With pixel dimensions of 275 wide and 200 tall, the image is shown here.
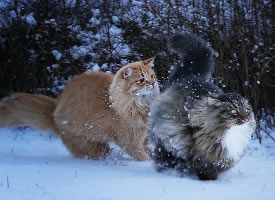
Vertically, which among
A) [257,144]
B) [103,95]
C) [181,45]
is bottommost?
[257,144]

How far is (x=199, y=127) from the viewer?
3.89m

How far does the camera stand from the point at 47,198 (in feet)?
10.5

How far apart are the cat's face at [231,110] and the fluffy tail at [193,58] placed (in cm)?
95

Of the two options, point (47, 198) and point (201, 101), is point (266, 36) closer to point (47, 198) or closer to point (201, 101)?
point (201, 101)

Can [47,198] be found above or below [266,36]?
below

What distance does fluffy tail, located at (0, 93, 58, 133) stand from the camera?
201 inches

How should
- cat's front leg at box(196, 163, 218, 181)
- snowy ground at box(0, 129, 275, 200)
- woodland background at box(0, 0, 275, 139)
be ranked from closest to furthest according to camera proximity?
snowy ground at box(0, 129, 275, 200) < cat's front leg at box(196, 163, 218, 181) < woodland background at box(0, 0, 275, 139)

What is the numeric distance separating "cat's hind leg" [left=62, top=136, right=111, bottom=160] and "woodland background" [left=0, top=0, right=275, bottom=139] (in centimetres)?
184

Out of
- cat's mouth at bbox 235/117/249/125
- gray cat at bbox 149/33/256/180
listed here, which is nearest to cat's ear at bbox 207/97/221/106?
gray cat at bbox 149/33/256/180

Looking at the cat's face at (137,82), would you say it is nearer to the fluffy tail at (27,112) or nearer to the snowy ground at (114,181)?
the snowy ground at (114,181)

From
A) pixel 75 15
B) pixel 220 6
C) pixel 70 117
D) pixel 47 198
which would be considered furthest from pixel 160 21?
pixel 47 198

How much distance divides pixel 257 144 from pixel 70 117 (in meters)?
2.90

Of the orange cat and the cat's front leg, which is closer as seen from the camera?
the cat's front leg

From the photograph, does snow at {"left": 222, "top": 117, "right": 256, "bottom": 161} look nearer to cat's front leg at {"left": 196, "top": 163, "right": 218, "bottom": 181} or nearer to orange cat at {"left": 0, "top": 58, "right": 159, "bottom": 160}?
cat's front leg at {"left": 196, "top": 163, "right": 218, "bottom": 181}
